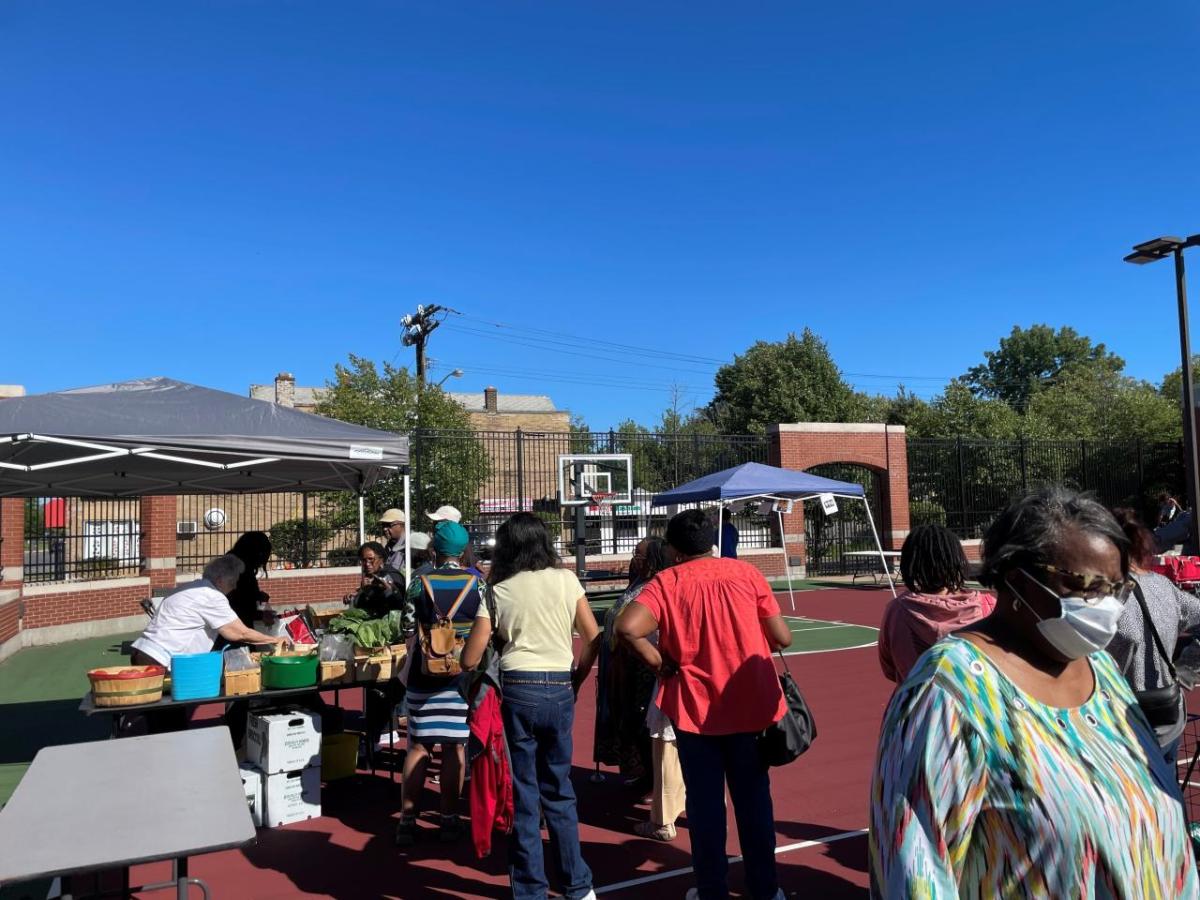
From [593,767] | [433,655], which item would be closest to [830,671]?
[593,767]

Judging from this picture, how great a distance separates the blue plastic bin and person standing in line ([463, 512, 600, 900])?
2.38 meters

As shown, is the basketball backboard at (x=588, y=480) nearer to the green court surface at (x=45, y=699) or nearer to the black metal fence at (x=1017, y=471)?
the green court surface at (x=45, y=699)

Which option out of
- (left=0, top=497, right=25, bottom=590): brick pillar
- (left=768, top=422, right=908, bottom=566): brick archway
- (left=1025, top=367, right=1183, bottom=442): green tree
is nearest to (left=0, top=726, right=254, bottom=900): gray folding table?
(left=0, top=497, right=25, bottom=590): brick pillar

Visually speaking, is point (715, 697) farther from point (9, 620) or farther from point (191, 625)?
point (9, 620)

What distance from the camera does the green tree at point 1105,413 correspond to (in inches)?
1328

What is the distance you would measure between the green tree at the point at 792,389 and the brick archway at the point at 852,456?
12342mm

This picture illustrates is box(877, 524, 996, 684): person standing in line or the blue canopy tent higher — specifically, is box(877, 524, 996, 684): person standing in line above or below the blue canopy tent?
below

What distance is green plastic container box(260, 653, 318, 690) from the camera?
5984 mm

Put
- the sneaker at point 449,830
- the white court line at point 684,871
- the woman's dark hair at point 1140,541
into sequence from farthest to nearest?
the sneaker at point 449,830 → the white court line at point 684,871 → the woman's dark hair at point 1140,541

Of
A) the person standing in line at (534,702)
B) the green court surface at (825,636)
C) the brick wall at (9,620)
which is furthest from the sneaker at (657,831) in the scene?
the brick wall at (9,620)

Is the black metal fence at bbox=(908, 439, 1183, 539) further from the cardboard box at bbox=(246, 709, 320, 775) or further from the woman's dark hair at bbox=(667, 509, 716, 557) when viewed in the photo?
the woman's dark hair at bbox=(667, 509, 716, 557)

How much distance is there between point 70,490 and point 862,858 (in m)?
8.70

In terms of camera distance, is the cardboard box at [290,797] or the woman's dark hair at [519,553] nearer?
the woman's dark hair at [519,553]

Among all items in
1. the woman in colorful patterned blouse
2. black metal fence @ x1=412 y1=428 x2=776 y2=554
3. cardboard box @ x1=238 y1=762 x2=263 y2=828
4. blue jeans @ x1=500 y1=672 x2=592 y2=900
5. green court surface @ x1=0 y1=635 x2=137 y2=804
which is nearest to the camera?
the woman in colorful patterned blouse
